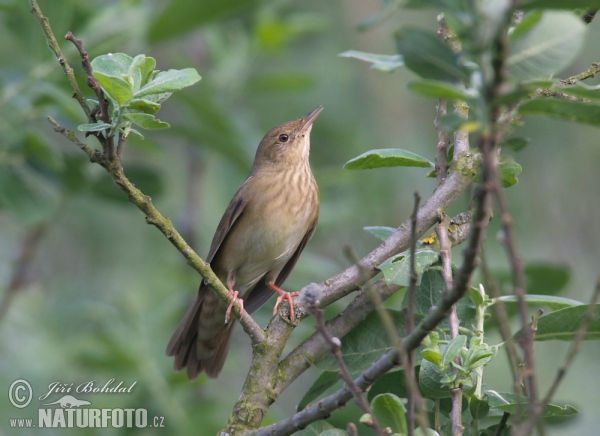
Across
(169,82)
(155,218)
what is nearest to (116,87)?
(169,82)

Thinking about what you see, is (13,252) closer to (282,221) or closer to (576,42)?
(282,221)

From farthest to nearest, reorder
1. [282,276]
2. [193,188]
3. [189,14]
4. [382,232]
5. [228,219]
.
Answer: [193,188]
[282,276]
[228,219]
[189,14]
[382,232]

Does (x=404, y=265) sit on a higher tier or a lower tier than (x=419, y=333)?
higher

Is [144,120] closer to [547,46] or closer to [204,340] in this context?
[547,46]

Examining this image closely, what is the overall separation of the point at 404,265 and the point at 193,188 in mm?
3980

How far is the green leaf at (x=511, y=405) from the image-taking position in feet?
6.77

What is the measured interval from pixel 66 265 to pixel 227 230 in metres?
3.70

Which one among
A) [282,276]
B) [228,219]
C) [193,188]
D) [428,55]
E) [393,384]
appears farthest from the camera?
[193,188]

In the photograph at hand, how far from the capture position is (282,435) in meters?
2.16

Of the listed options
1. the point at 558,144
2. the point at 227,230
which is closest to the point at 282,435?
the point at 227,230

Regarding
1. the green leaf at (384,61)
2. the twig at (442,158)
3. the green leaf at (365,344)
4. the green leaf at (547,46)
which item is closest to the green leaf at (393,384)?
the green leaf at (365,344)

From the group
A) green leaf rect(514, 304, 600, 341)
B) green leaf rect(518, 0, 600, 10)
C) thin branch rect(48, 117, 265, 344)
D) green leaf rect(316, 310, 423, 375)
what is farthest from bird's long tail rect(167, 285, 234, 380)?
green leaf rect(518, 0, 600, 10)

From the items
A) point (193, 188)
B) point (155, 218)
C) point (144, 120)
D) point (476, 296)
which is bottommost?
point (476, 296)

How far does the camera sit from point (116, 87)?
6.85 feet
